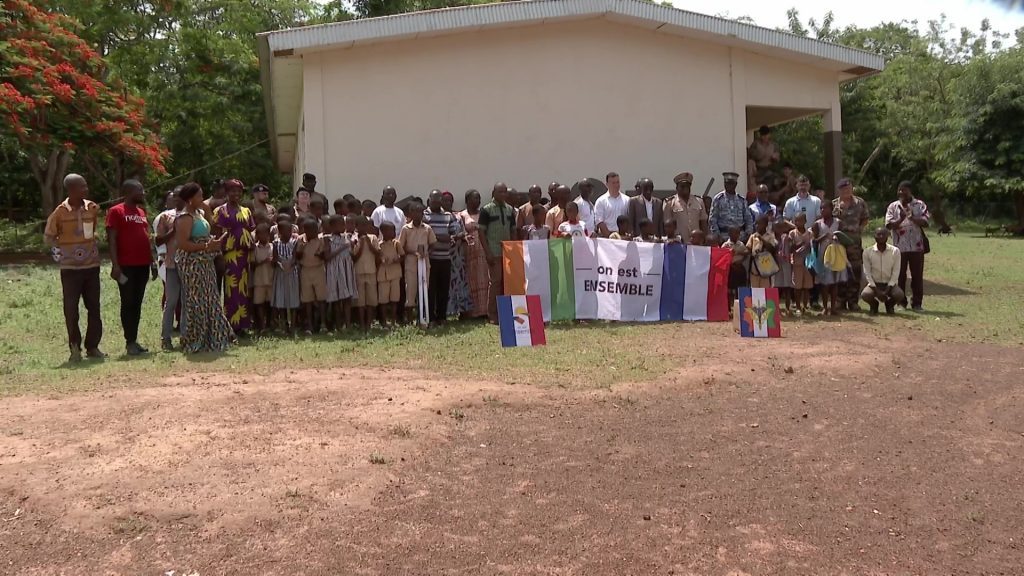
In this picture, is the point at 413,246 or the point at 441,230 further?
the point at 441,230

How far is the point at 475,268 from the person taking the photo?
10.7 m

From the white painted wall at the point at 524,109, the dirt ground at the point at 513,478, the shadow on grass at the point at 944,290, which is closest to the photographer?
the dirt ground at the point at 513,478

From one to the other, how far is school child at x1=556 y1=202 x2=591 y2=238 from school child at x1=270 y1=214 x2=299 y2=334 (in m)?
3.12

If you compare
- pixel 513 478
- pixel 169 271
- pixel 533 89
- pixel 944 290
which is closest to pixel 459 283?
pixel 169 271

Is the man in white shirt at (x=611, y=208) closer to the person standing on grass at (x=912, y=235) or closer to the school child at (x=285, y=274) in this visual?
the person standing on grass at (x=912, y=235)

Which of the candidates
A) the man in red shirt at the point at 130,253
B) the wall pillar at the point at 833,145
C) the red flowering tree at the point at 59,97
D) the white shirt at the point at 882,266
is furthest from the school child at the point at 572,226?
the red flowering tree at the point at 59,97

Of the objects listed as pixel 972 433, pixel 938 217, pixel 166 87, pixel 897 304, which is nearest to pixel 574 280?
pixel 897 304

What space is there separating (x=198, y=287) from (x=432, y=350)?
7.63 feet

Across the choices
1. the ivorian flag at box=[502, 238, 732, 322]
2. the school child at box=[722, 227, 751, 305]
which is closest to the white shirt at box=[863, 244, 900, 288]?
the school child at box=[722, 227, 751, 305]

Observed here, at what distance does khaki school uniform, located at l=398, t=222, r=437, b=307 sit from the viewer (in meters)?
10.1

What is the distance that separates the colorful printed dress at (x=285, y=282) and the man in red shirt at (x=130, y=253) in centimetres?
145

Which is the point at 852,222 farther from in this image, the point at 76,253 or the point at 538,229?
the point at 76,253

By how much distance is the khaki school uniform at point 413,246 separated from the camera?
10.1m

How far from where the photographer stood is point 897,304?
38.1ft
